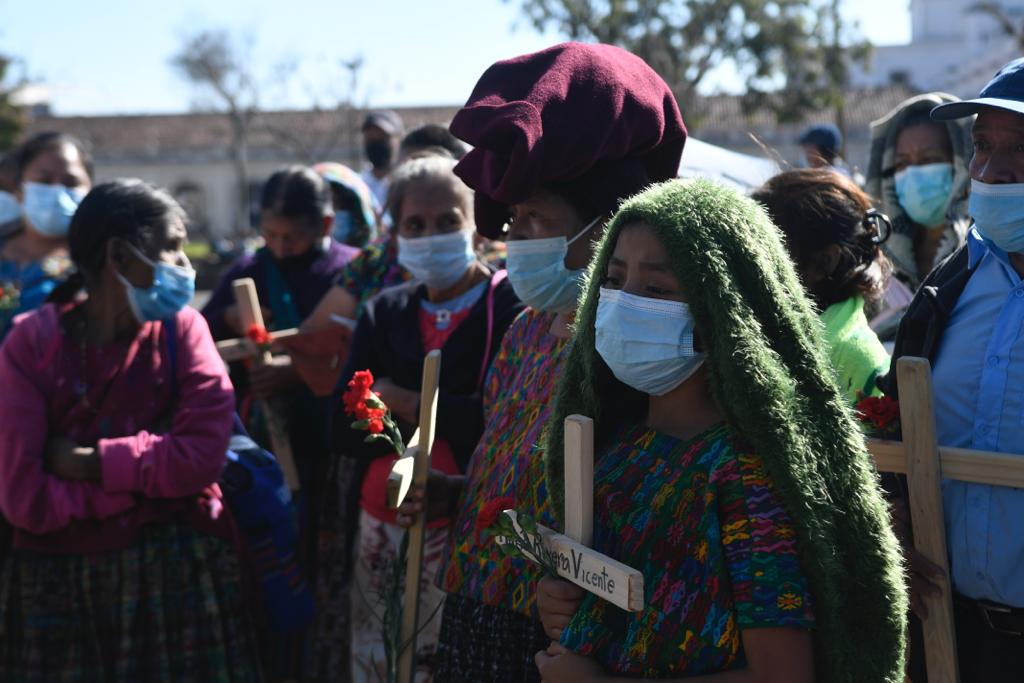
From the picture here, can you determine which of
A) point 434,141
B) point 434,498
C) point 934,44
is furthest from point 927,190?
point 934,44

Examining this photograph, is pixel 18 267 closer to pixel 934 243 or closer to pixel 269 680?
pixel 269 680

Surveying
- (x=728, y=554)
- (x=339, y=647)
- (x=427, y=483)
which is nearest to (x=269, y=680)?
(x=339, y=647)

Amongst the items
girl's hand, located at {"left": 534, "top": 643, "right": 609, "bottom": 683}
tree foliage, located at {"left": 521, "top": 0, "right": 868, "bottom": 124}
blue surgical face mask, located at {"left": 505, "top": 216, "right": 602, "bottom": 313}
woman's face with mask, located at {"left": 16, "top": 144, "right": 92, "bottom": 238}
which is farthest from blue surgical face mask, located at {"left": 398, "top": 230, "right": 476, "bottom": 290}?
tree foliage, located at {"left": 521, "top": 0, "right": 868, "bottom": 124}

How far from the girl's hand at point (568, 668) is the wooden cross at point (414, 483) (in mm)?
886

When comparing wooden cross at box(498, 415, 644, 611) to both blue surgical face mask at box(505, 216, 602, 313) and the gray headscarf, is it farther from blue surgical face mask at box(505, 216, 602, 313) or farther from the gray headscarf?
the gray headscarf

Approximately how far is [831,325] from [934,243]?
1.59 meters

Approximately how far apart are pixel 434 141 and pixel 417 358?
1.58 m

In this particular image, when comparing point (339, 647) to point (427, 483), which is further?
point (339, 647)

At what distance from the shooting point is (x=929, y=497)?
2.53 m

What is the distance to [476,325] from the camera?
3.79 m

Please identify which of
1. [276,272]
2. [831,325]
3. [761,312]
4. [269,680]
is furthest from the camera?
[276,272]

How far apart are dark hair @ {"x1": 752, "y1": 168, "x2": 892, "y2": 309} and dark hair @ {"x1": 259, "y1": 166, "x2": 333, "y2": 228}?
2854mm

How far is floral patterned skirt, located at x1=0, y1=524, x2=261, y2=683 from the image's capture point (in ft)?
12.5

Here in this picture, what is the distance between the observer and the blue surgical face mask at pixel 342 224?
6469 mm
